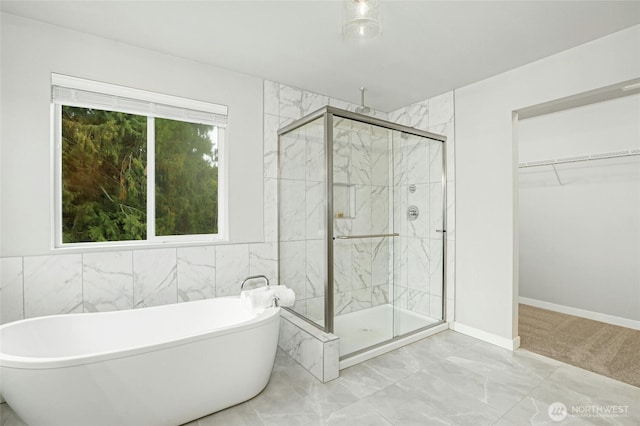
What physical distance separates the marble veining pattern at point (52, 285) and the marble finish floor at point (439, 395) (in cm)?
64

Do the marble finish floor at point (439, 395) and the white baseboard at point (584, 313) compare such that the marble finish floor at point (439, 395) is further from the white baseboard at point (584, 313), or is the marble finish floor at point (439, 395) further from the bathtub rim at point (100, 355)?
the white baseboard at point (584, 313)

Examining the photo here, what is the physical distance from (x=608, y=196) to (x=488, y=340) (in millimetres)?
2240

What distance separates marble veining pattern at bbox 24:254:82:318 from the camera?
7.02ft

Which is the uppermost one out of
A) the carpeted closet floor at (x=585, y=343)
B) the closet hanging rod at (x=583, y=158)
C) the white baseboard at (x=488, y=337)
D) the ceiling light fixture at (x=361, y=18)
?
the ceiling light fixture at (x=361, y=18)

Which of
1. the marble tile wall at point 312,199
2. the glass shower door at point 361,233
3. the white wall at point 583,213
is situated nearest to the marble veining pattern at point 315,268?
the marble tile wall at point 312,199

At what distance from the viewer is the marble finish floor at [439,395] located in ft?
6.20

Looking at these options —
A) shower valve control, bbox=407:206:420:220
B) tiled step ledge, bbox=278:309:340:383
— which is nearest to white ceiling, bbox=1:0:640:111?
shower valve control, bbox=407:206:420:220

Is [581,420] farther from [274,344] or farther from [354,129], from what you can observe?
[354,129]

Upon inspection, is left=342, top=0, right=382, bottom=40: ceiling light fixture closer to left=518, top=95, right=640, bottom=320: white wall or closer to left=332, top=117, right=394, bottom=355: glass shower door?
left=332, top=117, right=394, bottom=355: glass shower door

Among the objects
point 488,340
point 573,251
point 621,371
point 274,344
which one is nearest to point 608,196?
point 573,251

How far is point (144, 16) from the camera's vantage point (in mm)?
2115

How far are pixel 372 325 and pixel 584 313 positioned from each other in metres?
2.73

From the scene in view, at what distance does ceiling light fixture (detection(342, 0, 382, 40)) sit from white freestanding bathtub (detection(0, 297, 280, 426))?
183cm

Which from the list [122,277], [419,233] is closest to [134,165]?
[122,277]
